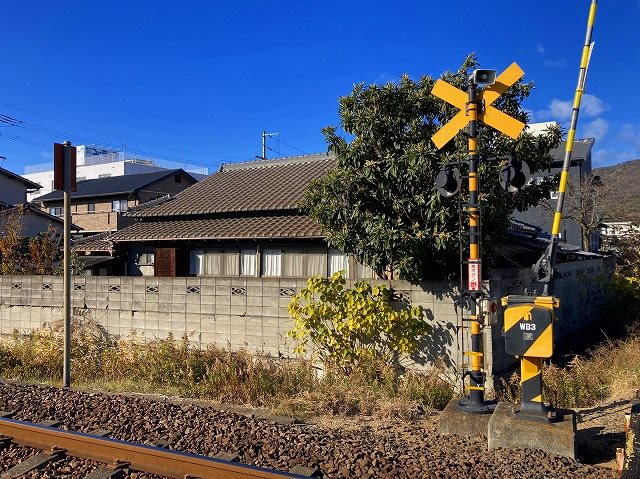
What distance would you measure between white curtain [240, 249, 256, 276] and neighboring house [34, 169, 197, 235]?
675 inches

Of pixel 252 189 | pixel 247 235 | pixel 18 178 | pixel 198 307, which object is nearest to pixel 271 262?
pixel 247 235

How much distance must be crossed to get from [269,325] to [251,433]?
400 centimetres

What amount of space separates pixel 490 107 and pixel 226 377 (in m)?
5.15

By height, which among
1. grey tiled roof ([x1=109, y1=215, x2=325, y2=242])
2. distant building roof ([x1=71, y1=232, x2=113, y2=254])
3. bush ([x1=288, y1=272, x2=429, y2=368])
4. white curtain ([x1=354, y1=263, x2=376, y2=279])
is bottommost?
bush ([x1=288, y1=272, x2=429, y2=368])

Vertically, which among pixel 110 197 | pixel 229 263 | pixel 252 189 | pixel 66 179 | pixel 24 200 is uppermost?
pixel 110 197

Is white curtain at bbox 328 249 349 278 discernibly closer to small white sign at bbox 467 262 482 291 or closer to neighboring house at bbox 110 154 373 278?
neighboring house at bbox 110 154 373 278

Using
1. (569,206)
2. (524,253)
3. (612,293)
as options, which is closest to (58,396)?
(524,253)

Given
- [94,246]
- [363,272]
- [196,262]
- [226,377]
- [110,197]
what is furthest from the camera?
[110,197]

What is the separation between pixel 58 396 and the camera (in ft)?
24.0

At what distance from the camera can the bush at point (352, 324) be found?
827cm

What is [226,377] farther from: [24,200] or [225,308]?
[24,200]

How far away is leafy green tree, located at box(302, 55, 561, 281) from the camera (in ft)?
25.8

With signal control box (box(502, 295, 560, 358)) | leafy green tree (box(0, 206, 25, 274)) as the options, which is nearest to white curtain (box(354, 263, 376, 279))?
signal control box (box(502, 295, 560, 358))

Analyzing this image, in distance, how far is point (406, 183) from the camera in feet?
26.7
